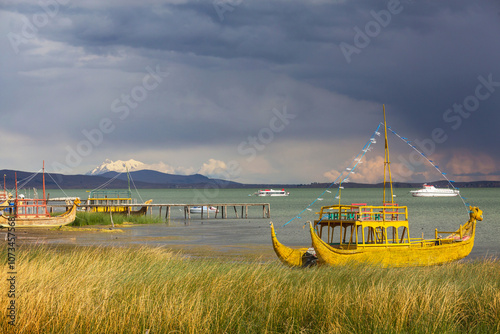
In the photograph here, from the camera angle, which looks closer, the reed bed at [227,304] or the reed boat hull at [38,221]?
the reed bed at [227,304]

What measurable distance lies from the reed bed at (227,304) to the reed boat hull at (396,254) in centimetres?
703

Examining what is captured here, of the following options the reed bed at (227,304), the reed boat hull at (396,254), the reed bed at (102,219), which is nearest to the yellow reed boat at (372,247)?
the reed boat hull at (396,254)

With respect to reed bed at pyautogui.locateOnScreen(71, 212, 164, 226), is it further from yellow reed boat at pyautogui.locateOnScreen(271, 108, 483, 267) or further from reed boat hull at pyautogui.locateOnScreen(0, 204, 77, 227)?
yellow reed boat at pyautogui.locateOnScreen(271, 108, 483, 267)

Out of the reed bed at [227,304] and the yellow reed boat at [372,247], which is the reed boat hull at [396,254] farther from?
the reed bed at [227,304]

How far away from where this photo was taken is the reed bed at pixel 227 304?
9570mm

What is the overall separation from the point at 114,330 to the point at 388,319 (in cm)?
482

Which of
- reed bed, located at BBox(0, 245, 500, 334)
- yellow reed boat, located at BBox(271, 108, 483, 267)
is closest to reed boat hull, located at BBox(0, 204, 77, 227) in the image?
yellow reed boat, located at BBox(271, 108, 483, 267)

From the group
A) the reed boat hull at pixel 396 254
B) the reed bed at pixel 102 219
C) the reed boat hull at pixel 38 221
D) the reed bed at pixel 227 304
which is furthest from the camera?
the reed bed at pixel 102 219

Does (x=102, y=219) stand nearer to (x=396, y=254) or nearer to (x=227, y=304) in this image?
(x=396, y=254)

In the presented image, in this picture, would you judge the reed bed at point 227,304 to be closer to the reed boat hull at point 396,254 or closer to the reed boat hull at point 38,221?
the reed boat hull at point 396,254

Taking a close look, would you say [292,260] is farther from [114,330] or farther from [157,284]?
[114,330]

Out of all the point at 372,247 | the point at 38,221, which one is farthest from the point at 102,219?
the point at 372,247

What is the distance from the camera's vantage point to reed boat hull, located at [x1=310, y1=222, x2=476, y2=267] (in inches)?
805

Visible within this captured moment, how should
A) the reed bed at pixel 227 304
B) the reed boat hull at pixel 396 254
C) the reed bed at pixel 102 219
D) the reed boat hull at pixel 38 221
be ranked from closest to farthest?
the reed bed at pixel 227 304 < the reed boat hull at pixel 396 254 < the reed boat hull at pixel 38 221 < the reed bed at pixel 102 219
